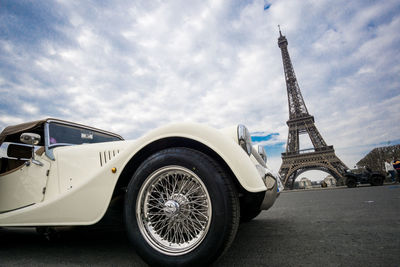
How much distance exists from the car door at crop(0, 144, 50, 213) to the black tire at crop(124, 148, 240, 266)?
147 centimetres

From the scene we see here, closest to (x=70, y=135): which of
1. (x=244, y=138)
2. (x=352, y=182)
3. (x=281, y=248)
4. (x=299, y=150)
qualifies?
(x=244, y=138)

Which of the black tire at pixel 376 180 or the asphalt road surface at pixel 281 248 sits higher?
the asphalt road surface at pixel 281 248

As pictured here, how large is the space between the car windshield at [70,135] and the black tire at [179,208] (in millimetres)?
1597

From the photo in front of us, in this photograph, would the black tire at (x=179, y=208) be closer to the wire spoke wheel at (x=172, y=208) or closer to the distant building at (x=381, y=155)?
the wire spoke wheel at (x=172, y=208)

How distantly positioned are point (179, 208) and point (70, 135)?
6.50 feet

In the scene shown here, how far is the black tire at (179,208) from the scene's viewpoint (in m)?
1.37

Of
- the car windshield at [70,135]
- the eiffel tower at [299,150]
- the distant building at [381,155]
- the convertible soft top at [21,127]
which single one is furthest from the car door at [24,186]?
the distant building at [381,155]

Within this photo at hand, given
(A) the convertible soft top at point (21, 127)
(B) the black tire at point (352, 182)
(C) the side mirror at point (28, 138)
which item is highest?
(A) the convertible soft top at point (21, 127)

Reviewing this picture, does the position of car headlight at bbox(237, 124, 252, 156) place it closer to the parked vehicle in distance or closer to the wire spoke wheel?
the wire spoke wheel

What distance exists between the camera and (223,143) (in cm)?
158

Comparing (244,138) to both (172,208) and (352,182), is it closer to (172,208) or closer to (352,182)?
(172,208)

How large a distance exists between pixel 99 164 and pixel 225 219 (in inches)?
64.4

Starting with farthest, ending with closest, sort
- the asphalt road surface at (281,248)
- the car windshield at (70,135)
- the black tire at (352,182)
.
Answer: the black tire at (352,182) < the car windshield at (70,135) < the asphalt road surface at (281,248)

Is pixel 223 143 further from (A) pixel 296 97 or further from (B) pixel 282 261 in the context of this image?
(A) pixel 296 97
